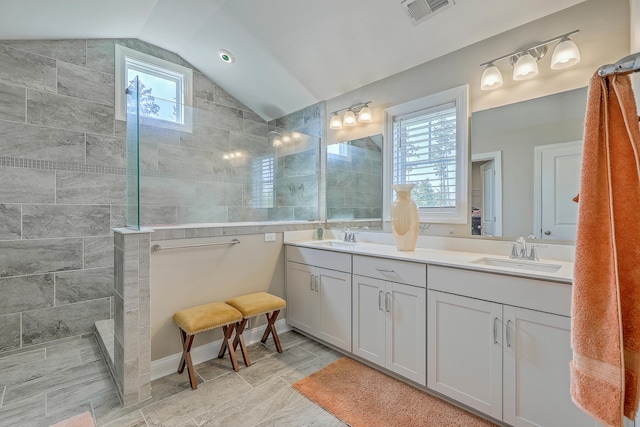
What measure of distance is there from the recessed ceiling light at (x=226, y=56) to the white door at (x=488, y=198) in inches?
106

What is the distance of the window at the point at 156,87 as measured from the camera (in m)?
2.68

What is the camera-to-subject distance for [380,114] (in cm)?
288

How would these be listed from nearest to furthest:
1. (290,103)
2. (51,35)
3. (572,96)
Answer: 1. (572,96)
2. (51,35)
3. (290,103)

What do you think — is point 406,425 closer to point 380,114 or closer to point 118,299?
point 118,299

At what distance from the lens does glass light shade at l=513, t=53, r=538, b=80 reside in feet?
6.29

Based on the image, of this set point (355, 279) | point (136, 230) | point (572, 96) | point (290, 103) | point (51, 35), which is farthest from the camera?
point (290, 103)

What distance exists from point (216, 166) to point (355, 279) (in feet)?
6.47

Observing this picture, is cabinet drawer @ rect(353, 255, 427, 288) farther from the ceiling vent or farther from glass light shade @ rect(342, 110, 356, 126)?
the ceiling vent

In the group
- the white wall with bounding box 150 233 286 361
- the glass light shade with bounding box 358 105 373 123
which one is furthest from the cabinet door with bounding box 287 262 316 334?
the glass light shade with bounding box 358 105 373 123

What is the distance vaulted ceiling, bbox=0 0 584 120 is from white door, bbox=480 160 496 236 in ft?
3.12

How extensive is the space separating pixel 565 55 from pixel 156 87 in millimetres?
3776

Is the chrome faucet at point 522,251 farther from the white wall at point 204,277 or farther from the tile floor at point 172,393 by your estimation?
the white wall at point 204,277

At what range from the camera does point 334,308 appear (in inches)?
98.0

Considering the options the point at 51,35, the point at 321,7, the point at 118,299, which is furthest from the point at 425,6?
the point at 51,35
